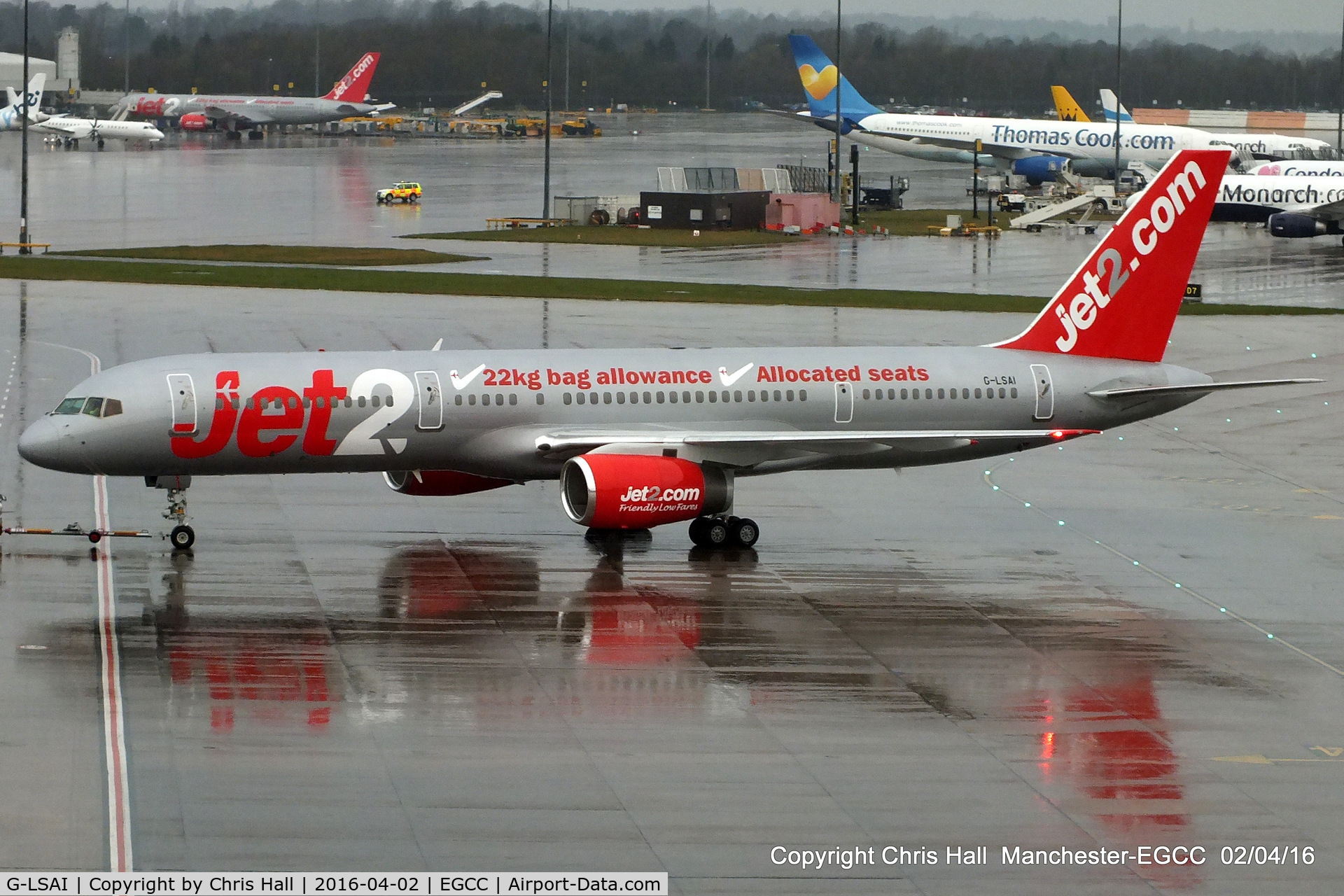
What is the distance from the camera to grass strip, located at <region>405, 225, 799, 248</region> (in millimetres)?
102125

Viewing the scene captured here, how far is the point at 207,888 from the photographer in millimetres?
19828

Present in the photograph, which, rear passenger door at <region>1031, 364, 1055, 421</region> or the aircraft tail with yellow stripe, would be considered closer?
rear passenger door at <region>1031, 364, 1055, 421</region>

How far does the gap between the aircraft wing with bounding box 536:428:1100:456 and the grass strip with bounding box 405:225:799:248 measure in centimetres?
6326

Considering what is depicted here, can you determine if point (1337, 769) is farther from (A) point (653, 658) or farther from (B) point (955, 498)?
(B) point (955, 498)

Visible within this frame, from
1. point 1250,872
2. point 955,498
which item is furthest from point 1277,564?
point 1250,872

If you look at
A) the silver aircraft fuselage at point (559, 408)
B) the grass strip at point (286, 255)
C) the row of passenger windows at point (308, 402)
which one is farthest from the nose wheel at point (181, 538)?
the grass strip at point (286, 255)

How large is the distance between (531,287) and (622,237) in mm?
26362

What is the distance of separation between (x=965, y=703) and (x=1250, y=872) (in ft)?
23.1

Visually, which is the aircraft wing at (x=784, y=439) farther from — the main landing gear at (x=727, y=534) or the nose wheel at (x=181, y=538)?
the nose wheel at (x=181, y=538)

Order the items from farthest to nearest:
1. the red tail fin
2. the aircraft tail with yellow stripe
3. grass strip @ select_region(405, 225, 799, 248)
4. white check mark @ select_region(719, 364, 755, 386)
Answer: the aircraft tail with yellow stripe
grass strip @ select_region(405, 225, 799, 248)
the red tail fin
white check mark @ select_region(719, 364, 755, 386)

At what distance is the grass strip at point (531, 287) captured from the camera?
77125mm

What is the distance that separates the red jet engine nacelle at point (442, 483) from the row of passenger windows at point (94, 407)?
6.36 meters

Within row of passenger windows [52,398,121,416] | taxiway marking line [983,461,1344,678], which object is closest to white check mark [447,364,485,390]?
row of passenger windows [52,398,121,416]

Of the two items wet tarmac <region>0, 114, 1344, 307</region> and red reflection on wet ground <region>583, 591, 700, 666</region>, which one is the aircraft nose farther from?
wet tarmac <region>0, 114, 1344, 307</region>
